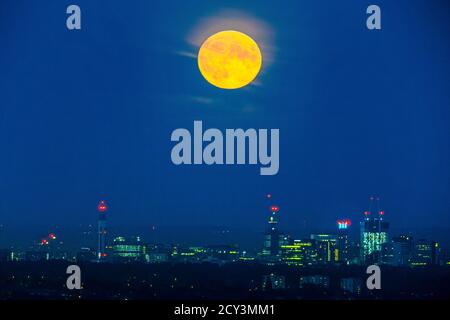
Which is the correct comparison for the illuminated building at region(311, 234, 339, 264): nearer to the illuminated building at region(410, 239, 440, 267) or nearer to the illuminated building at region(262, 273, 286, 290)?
the illuminated building at region(262, 273, 286, 290)

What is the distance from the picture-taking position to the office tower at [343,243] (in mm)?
22500

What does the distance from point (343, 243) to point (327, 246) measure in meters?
0.43

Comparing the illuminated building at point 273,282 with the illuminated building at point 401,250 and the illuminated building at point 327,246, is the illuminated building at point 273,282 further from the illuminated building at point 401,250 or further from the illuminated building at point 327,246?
the illuminated building at point 401,250

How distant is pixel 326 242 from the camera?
23188mm

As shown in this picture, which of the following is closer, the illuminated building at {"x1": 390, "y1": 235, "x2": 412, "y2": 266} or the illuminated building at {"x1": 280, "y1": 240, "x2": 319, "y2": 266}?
the illuminated building at {"x1": 390, "y1": 235, "x2": 412, "y2": 266}

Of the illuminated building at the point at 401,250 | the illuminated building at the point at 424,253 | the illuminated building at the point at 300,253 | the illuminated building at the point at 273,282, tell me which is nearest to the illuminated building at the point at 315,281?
the illuminated building at the point at 273,282

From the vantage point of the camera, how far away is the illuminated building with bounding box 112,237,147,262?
23.2m

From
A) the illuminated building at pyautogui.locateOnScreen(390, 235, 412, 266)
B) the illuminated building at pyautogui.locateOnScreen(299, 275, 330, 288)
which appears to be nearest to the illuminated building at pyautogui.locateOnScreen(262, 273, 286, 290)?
the illuminated building at pyautogui.locateOnScreen(299, 275, 330, 288)

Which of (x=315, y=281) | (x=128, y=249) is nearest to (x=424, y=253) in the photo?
(x=315, y=281)

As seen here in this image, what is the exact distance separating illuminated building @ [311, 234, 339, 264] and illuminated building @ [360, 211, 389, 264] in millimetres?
835

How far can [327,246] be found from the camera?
948 inches
